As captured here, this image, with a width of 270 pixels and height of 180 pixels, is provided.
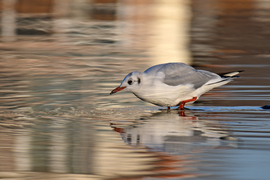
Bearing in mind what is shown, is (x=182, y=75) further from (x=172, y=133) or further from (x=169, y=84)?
(x=172, y=133)

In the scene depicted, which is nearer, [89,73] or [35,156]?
[35,156]

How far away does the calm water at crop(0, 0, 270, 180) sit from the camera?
6129 millimetres

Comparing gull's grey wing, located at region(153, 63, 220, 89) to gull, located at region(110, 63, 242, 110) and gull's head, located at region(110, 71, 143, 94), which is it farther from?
gull's head, located at region(110, 71, 143, 94)

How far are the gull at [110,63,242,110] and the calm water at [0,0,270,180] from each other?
24cm

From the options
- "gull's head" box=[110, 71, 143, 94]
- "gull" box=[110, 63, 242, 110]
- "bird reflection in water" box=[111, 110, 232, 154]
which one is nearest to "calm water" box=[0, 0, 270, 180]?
"bird reflection in water" box=[111, 110, 232, 154]

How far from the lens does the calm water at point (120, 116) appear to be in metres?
6.13

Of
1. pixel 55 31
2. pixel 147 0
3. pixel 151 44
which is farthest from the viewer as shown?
pixel 147 0

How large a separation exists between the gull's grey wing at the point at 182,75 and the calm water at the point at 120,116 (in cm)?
43

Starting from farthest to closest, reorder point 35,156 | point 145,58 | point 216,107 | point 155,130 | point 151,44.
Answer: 1. point 151,44
2. point 145,58
3. point 216,107
4. point 155,130
5. point 35,156

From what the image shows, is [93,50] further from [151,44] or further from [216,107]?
[216,107]

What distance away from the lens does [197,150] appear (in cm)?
674

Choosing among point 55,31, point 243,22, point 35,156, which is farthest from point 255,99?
point 243,22

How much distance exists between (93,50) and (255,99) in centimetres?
840

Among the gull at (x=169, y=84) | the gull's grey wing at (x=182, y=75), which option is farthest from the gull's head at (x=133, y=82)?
the gull's grey wing at (x=182, y=75)
